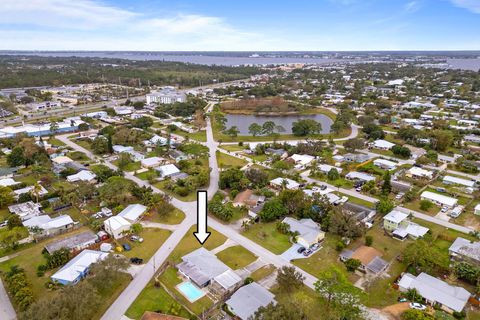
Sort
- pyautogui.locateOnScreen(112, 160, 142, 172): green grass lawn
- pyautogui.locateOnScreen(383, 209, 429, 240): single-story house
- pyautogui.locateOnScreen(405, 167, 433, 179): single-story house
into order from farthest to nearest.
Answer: pyautogui.locateOnScreen(112, 160, 142, 172): green grass lawn, pyautogui.locateOnScreen(405, 167, 433, 179): single-story house, pyautogui.locateOnScreen(383, 209, 429, 240): single-story house

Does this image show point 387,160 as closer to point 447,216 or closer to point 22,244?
point 447,216

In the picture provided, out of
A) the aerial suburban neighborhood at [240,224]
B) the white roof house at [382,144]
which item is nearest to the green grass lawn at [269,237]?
the aerial suburban neighborhood at [240,224]

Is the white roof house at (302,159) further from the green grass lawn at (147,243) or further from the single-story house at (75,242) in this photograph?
the single-story house at (75,242)

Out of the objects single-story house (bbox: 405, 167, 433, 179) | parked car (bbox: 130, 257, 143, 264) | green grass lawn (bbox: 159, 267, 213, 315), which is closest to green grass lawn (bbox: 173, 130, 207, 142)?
single-story house (bbox: 405, 167, 433, 179)

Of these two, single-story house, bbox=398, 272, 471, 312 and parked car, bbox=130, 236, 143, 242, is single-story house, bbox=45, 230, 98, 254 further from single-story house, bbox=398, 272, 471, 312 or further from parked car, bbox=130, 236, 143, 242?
single-story house, bbox=398, 272, 471, 312

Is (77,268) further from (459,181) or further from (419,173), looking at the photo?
(459,181)

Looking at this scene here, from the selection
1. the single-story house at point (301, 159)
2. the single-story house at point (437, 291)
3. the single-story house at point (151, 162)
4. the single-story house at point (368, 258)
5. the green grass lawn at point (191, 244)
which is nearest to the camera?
the single-story house at point (437, 291)

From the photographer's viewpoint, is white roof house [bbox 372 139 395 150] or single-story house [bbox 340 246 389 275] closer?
single-story house [bbox 340 246 389 275]
